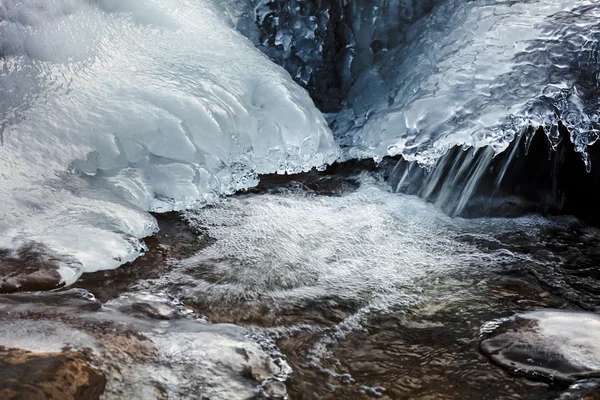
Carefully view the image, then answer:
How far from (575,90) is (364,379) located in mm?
2250

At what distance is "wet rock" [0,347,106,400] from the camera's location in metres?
1.84

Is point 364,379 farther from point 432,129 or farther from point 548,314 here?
point 432,129

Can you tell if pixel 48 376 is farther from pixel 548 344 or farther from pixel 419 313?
pixel 548 344

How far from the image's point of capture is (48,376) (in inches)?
75.0

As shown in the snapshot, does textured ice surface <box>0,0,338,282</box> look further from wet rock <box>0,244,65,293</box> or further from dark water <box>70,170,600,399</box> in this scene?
dark water <box>70,170,600,399</box>

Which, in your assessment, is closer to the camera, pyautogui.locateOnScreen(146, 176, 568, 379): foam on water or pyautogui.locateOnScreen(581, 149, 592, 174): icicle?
pyautogui.locateOnScreen(146, 176, 568, 379): foam on water

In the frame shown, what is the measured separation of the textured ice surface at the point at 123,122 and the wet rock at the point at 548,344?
155cm

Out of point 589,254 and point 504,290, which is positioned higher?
point 589,254

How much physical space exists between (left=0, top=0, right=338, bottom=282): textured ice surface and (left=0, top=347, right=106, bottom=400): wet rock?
0.72 metres

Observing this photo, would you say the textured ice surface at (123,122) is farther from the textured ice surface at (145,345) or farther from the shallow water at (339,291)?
the textured ice surface at (145,345)

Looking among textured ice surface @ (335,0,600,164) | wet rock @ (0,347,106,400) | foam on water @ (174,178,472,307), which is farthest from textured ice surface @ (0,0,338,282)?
wet rock @ (0,347,106,400)

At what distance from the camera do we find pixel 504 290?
2.92 metres

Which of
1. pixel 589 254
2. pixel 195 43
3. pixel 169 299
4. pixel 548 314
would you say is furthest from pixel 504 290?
pixel 195 43

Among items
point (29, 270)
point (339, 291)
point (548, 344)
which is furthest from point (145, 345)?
point (548, 344)
